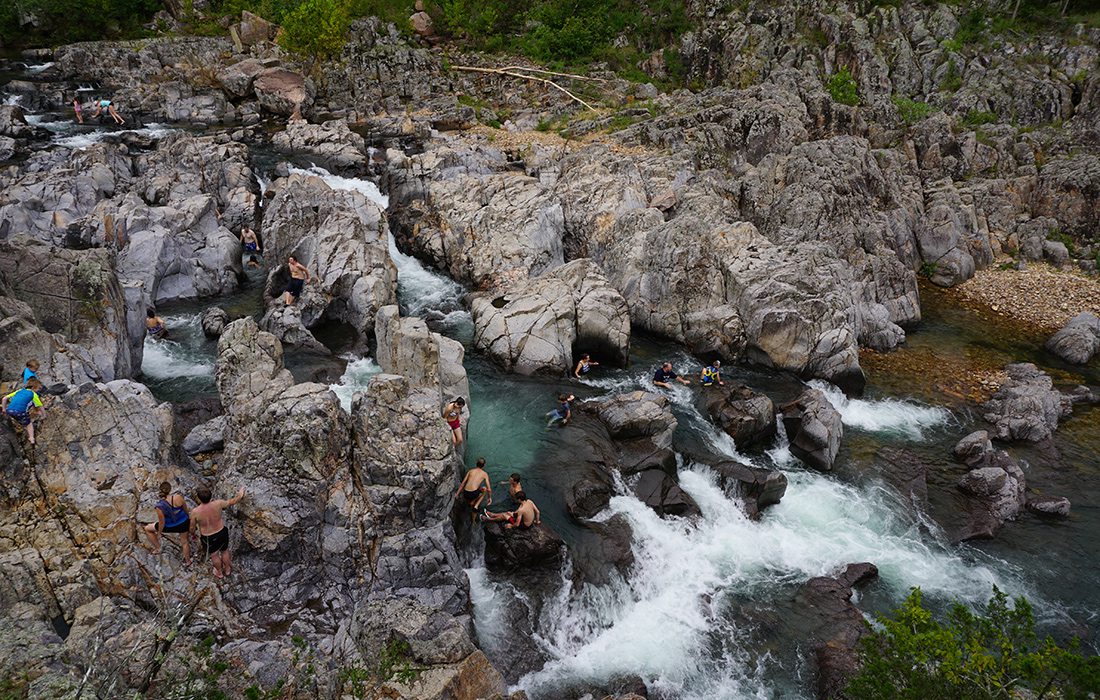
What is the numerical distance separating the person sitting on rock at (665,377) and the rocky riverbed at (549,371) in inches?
25.6

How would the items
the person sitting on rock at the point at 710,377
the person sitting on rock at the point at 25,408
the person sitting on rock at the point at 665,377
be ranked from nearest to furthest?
1. the person sitting on rock at the point at 25,408
2. the person sitting on rock at the point at 710,377
3. the person sitting on rock at the point at 665,377

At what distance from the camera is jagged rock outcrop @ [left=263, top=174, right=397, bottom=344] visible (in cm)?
2923

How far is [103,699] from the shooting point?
7641 millimetres

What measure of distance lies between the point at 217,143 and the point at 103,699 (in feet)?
144

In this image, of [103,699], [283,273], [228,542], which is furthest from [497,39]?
[103,699]

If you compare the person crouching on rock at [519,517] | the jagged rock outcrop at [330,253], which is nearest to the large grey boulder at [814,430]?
the person crouching on rock at [519,517]

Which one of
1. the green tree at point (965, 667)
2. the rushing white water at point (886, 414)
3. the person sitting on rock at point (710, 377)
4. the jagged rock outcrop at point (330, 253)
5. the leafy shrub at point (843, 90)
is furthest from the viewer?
the leafy shrub at point (843, 90)

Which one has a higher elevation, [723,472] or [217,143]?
[217,143]

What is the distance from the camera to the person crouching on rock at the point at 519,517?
17734 millimetres

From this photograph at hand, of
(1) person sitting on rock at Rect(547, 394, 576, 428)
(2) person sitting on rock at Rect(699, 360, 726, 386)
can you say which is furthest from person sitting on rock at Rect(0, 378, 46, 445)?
(2) person sitting on rock at Rect(699, 360, 726, 386)

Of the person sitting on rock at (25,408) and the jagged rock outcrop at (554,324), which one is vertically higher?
the person sitting on rock at (25,408)

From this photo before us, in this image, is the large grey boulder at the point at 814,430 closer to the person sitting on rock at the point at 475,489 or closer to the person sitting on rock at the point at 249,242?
the person sitting on rock at the point at 475,489

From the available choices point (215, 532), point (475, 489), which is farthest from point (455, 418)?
point (215, 532)

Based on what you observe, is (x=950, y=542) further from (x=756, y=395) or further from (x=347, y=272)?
(x=347, y=272)
